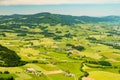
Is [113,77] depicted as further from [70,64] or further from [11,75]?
[11,75]

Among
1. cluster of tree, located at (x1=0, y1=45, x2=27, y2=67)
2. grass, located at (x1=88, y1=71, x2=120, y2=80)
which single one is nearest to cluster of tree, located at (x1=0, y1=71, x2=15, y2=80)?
cluster of tree, located at (x1=0, y1=45, x2=27, y2=67)

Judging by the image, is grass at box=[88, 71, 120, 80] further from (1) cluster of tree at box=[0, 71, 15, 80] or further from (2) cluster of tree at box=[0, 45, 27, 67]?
(1) cluster of tree at box=[0, 71, 15, 80]

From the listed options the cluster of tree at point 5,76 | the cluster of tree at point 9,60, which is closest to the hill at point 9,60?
the cluster of tree at point 9,60

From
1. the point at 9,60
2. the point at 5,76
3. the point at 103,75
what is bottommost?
the point at 103,75

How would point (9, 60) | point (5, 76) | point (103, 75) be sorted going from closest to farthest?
point (5, 76) < point (103, 75) < point (9, 60)

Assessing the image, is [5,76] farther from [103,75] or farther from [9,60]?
[103,75]

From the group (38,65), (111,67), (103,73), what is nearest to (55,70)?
(38,65)

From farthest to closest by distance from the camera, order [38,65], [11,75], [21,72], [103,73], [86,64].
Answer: [86,64] → [38,65] → [103,73] → [21,72] → [11,75]

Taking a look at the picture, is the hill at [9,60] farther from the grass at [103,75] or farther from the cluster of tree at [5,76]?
the grass at [103,75]


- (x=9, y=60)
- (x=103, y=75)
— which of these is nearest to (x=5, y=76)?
(x=9, y=60)

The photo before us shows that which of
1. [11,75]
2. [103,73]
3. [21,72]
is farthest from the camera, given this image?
[103,73]

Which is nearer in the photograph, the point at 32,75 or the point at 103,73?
the point at 32,75
